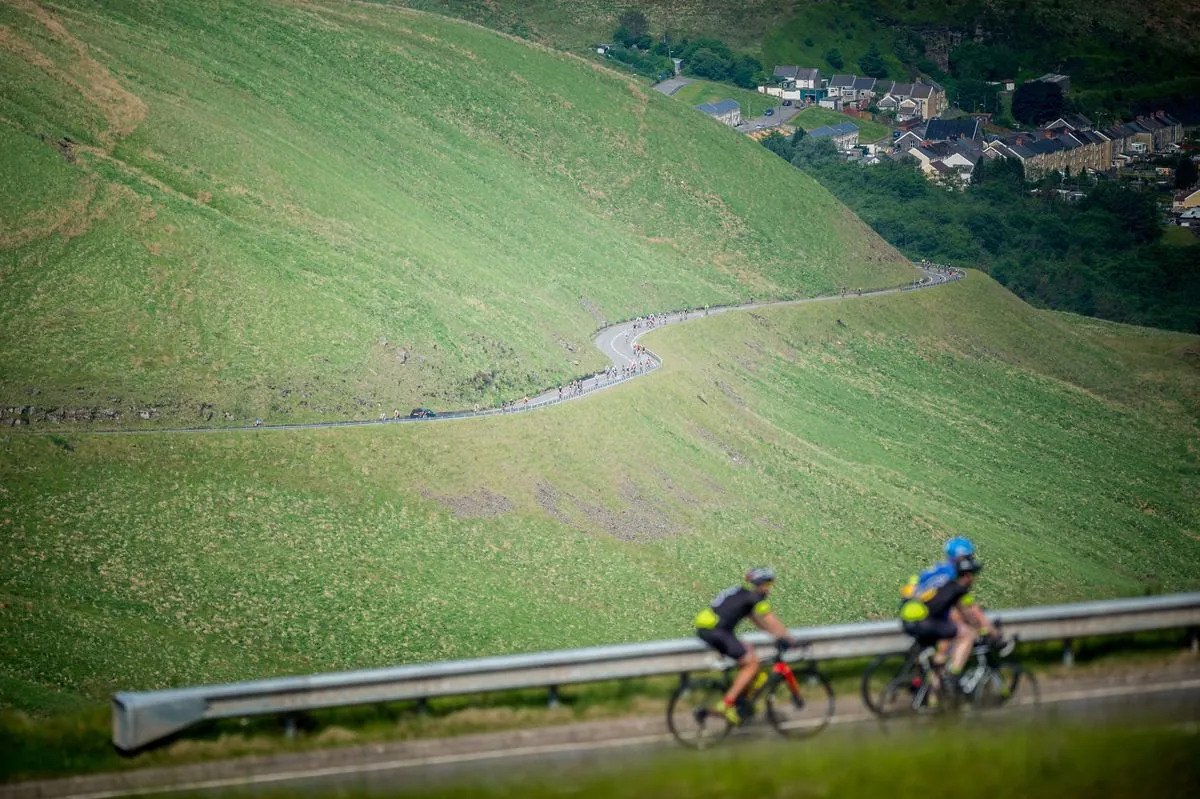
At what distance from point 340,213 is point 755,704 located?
106 metres

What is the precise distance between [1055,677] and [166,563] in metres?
56.4

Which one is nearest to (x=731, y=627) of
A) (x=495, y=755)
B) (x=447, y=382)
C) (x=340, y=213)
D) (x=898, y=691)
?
(x=898, y=691)

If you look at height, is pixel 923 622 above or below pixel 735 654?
above

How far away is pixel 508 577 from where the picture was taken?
79750 millimetres

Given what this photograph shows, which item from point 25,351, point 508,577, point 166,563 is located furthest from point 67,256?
point 508,577

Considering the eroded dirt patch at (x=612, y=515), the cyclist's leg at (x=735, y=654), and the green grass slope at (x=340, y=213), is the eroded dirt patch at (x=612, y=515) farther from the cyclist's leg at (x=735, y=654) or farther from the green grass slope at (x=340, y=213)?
the cyclist's leg at (x=735, y=654)

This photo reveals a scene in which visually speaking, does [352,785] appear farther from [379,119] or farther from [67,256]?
[379,119]

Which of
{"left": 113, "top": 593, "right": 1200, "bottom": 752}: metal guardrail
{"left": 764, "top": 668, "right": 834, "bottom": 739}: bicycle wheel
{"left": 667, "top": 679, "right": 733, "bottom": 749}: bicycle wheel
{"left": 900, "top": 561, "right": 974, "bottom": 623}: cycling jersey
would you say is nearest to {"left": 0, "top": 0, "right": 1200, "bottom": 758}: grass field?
{"left": 113, "top": 593, "right": 1200, "bottom": 752}: metal guardrail

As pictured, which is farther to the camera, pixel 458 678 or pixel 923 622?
pixel 458 678

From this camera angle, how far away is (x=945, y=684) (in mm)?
23672

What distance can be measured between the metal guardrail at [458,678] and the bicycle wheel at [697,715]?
1.66 ft

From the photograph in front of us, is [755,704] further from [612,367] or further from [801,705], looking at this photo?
[612,367]

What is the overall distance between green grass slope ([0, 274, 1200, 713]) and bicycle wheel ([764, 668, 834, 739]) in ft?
67.4

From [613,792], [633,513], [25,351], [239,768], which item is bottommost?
[633,513]
